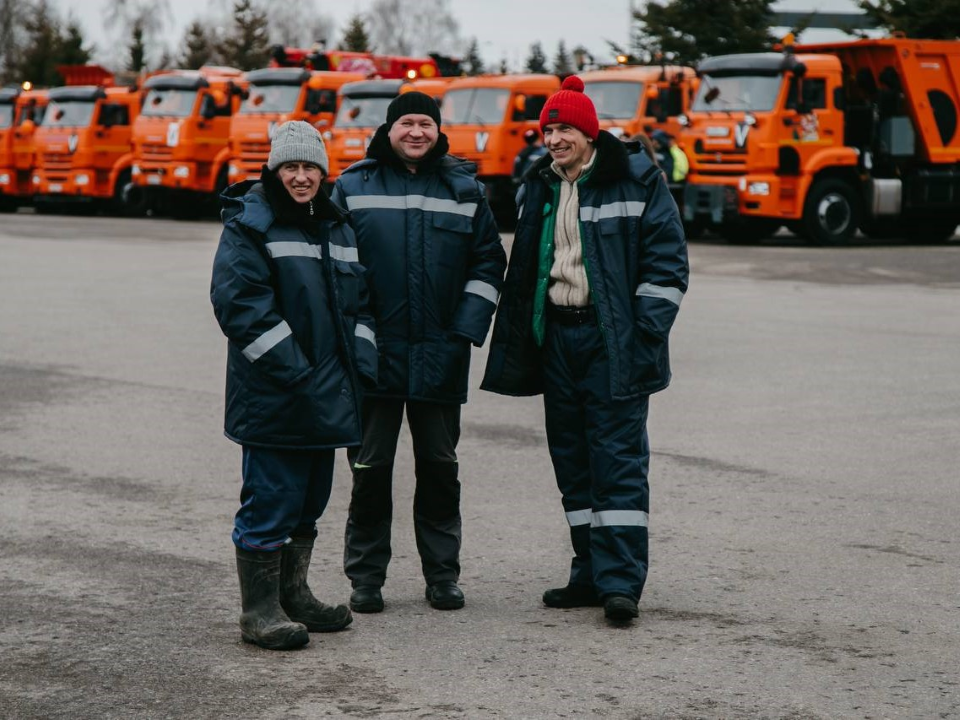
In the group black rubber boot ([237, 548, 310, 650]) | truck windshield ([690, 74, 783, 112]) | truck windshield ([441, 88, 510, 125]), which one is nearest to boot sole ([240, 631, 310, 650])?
black rubber boot ([237, 548, 310, 650])

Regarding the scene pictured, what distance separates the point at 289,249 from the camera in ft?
16.3

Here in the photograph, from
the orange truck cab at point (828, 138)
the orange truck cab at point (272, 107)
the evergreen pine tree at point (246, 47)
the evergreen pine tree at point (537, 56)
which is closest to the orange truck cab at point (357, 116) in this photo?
the orange truck cab at point (272, 107)

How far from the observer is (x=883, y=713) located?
4.30m

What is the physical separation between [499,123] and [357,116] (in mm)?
3221

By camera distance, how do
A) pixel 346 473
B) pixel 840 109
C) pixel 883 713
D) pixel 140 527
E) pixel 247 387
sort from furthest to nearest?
pixel 840 109 → pixel 346 473 → pixel 140 527 → pixel 247 387 → pixel 883 713

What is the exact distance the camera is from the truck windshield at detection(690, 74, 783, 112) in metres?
23.3

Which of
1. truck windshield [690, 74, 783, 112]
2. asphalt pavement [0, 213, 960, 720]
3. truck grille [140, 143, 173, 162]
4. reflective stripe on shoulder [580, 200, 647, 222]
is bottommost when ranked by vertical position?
asphalt pavement [0, 213, 960, 720]

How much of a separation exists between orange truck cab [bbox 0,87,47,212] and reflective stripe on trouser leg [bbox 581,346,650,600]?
3211cm

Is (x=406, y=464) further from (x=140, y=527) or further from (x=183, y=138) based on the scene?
(x=183, y=138)

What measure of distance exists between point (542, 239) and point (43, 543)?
7.55 ft

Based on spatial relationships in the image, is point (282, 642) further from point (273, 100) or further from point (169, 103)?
point (169, 103)

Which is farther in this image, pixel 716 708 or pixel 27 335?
pixel 27 335

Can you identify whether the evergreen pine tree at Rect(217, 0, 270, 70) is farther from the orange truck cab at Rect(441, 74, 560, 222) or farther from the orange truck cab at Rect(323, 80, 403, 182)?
the orange truck cab at Rect(441, 74, 560, 222)

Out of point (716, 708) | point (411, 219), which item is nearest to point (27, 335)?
point (411, 219)
